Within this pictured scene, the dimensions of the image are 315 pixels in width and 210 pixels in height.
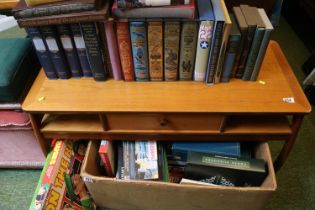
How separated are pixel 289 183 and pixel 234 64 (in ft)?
2.12

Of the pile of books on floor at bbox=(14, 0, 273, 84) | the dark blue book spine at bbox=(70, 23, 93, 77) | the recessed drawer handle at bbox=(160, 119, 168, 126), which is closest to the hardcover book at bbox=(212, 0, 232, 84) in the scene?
the pile of books on floor at bbox=(14, 0, 273, 84)

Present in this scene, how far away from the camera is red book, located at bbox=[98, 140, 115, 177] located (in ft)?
3.19

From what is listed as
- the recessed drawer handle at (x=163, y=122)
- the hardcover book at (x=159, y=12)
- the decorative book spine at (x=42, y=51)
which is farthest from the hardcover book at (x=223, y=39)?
the decorative book spine at (x=42, y=51)

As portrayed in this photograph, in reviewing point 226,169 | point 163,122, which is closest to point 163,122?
point 163,122

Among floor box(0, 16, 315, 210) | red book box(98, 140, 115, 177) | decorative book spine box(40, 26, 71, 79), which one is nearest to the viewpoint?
decorative book spine box(40, 26, 71, 79)

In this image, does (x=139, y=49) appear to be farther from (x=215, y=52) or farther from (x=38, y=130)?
(x=38, y=130)

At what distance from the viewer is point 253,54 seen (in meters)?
0.89

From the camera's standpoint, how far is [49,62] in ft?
3.05

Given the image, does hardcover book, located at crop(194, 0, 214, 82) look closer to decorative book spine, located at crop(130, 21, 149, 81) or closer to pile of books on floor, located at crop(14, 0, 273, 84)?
A: pile of books on floor, located at crop(14, 0, 273, 84)

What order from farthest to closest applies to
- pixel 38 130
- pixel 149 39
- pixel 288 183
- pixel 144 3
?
pixel 288 183
pixel 38 130
pixel 149 39
pixel 144 3

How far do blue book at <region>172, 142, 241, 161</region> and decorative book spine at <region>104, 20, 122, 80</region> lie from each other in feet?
1.12

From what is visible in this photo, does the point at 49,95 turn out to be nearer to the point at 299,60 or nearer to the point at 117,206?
the point at 117,206

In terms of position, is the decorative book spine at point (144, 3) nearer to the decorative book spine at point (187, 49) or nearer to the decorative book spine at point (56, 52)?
the decorative book spine at point (187, 49)

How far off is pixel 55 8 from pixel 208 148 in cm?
69
